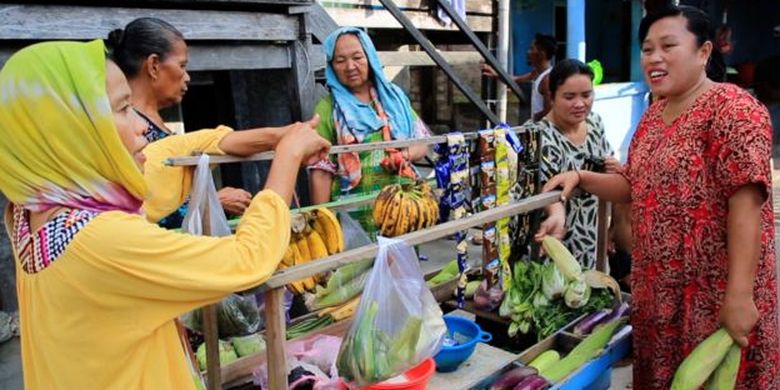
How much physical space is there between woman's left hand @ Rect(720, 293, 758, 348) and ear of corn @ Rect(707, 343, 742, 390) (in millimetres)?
34

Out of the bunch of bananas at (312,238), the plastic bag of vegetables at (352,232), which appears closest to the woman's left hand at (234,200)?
the bunch of bananas at (312,238)

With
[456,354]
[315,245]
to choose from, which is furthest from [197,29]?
[456,354]

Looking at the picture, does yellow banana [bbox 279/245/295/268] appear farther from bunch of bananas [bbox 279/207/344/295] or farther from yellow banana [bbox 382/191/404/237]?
yellow banana [bbox 382/191/404/237]

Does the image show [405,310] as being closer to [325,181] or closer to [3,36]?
[325,181]

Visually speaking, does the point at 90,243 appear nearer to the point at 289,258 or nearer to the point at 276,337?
the point at 276,337

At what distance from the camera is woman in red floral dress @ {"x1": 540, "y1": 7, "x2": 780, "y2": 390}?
1806mm

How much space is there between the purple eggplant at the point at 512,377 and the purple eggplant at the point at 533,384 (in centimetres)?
2

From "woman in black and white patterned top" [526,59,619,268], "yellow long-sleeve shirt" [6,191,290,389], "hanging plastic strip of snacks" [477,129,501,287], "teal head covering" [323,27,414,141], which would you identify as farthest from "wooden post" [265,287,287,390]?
"teal head covering" [323,27,414,141]

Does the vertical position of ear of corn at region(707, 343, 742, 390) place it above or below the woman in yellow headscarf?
below

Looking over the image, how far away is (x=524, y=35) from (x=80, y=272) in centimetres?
895

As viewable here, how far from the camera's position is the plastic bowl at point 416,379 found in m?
1.69

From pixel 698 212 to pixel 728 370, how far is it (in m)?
0.49

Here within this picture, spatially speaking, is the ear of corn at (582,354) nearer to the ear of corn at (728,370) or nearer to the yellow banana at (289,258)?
the ear of corn at (728,370)

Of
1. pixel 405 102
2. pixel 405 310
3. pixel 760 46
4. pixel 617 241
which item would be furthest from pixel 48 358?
pixel 760 46
